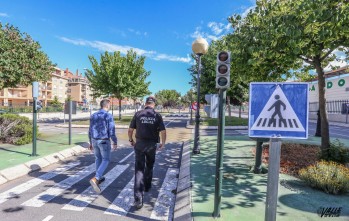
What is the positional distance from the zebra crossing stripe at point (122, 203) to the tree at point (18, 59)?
760cm

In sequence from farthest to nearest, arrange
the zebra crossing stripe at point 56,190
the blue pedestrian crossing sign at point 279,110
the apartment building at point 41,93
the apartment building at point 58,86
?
1. the apartment building at point 58,86
2. the apartment building at point 41,93
3. the zebra crossing stripe at point 56,190
4. the blue pedestrian crossing sign at point 279,110

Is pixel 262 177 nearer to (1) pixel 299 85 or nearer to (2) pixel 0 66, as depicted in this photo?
(1) pixel 299 85

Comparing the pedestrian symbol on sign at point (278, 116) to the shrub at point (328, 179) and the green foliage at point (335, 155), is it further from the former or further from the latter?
the green foliage at point (335, 155)

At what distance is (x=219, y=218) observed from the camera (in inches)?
148

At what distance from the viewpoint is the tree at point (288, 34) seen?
13.7 ft

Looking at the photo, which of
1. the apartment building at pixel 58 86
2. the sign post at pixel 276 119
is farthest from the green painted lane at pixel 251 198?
the apartment building at pixel 58 86

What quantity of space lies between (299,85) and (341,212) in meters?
2.69

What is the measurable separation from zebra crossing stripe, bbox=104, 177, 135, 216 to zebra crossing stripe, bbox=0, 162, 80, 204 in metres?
2.03

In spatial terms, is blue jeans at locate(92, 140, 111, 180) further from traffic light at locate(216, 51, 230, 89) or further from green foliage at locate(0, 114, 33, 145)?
green foliage at locate(0, 114, 33, 145)

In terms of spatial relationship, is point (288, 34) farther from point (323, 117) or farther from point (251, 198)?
point (323, 117)

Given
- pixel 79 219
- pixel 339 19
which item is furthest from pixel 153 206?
pixel 339 19

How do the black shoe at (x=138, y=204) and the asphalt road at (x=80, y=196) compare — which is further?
the black shoe at (x=138, y=204)

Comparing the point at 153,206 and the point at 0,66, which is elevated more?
the point at 0,66

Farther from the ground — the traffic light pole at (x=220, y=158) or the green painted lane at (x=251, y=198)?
the traffic light pole at (x=220, y=158)
